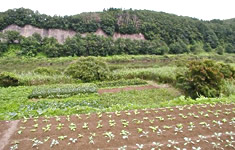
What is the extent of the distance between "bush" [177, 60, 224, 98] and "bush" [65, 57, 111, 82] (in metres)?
8.92

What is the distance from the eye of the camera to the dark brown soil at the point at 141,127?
4.95 m

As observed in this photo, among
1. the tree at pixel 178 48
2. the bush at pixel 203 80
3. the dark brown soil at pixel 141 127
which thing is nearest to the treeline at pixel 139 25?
the tree at pixel 178 48

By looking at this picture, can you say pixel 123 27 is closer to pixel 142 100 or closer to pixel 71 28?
pixel 71 28

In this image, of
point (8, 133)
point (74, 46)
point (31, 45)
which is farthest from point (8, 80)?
point (31, 45)

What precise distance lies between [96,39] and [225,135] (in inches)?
1601

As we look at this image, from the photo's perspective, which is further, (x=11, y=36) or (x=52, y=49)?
(x=11, y=36)

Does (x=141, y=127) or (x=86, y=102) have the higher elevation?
(x=141, y=127)

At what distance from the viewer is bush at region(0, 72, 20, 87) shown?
49.1 ft

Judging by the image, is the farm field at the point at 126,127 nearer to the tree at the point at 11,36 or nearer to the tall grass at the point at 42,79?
the tall grass at the point at 42,79

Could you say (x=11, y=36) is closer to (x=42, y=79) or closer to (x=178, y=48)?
(x=42, y=79)

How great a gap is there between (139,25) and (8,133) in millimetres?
56141

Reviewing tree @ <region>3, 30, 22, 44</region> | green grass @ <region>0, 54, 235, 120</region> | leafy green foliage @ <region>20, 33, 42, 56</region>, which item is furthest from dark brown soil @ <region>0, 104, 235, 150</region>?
tree @ <region>3, 30, 22, 44</region>

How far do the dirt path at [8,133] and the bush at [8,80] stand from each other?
10519 millimetres

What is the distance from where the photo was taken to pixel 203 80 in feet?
36.1
